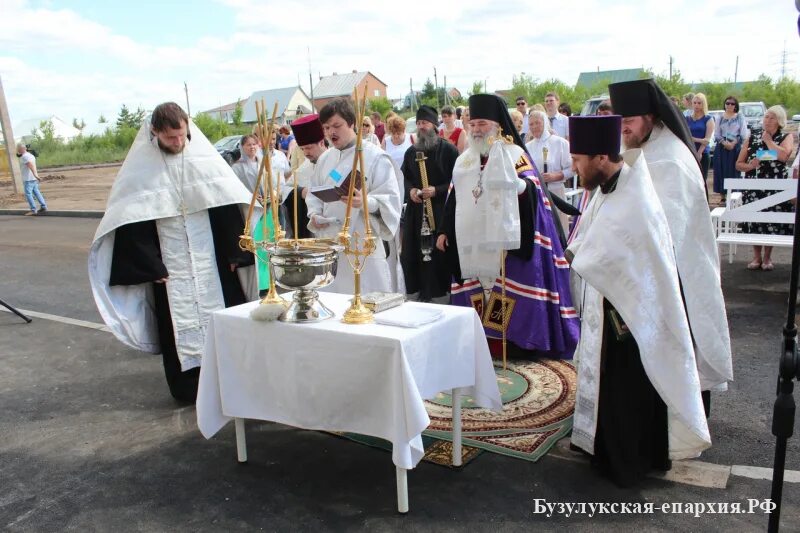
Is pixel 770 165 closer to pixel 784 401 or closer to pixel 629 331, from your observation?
pixel 629 331

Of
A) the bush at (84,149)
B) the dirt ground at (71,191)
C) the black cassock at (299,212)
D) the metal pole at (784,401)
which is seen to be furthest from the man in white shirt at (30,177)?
the bush at (84,149)

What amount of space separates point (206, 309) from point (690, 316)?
3121 mm

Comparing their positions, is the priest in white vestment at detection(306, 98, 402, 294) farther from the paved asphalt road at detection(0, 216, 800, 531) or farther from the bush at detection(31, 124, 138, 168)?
the bush at detection(31, 124, 138, 168)

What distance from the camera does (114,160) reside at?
1727 inches

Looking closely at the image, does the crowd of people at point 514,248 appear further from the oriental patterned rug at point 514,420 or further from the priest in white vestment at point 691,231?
the oriental patterned rug at point 514,420

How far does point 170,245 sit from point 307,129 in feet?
4.31

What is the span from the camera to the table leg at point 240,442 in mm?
3895

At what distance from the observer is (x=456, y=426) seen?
146 inches

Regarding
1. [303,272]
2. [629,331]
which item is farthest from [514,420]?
[303,272]

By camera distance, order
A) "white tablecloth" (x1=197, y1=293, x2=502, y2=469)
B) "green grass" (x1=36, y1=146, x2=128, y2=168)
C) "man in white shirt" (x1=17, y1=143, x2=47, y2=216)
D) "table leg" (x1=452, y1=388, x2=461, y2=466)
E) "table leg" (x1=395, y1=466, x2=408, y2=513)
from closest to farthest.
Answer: "white tablecloth" (x1=197, y1=293, x2=502, y2=469), "table leg" (x1=395, y1=466, x2=408, y2=513), "table leg" (x1=452, y1=388, x2=461, y2=466), "man in white shirt" (x1=17, y1=143, x2=47, y2=216), "green grass" (x1=36, y1=146, x2=128, y2=168)

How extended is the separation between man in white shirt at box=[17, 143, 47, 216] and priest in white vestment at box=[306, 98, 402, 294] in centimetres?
1551

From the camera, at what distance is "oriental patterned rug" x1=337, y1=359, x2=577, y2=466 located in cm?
398

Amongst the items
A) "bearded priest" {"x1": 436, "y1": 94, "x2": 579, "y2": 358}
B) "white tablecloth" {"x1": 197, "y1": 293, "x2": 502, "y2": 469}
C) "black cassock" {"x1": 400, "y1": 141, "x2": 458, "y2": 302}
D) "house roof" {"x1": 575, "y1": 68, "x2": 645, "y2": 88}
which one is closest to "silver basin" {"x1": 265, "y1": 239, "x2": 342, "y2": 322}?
"white tablecloth" {"x1": 197, "y1": 293, "x2": 502, "y2": 469}

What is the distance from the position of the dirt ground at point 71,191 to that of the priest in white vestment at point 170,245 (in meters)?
14.6
